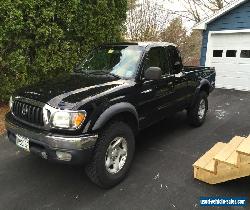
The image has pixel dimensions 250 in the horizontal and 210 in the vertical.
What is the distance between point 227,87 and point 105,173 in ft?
34.1

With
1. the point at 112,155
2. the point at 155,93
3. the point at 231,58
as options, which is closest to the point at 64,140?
the point at 112,155

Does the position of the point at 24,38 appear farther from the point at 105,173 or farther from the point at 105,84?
the point at 105,173

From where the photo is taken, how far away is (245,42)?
1190 centimetres

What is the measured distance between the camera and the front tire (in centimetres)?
373

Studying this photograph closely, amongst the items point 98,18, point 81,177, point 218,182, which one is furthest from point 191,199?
point 98,18

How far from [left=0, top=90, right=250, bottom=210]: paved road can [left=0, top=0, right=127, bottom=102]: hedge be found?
2.29 meters

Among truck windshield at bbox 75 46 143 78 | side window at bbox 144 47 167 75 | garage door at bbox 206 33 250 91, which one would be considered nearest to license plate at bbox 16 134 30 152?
truck windshield at bbox 75 46 143 78

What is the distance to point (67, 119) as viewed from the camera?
137 inches

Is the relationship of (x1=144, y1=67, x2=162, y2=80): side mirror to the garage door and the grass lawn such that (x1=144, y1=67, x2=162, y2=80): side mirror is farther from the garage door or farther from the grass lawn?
the garage door

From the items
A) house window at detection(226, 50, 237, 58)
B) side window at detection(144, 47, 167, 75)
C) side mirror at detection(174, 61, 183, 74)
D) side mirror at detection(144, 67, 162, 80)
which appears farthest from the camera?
house window at detection(226, 50, 237, 58)

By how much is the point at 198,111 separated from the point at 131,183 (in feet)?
10.3

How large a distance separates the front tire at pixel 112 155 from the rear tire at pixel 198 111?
2678 mm

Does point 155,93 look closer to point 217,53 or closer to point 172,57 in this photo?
point 172,57

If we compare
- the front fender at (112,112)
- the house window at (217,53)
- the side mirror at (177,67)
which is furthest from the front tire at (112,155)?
the house window at (217,53)
